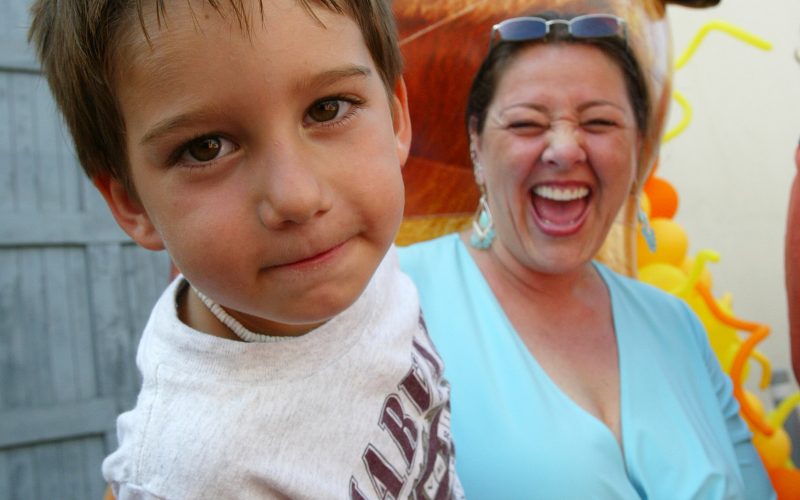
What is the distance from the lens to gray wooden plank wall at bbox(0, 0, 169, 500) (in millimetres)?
3270

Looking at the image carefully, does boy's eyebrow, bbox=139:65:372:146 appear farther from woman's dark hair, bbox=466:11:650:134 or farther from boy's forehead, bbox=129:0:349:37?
woman's dark hair, bbox=466:11:650:134

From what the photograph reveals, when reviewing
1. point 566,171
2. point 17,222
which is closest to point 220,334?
point 566,171

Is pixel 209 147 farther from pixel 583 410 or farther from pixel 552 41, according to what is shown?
pixel 552 41

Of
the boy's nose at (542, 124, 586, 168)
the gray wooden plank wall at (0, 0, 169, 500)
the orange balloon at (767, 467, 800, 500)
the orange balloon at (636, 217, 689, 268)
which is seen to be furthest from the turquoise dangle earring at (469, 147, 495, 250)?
the gray wooden plank wall at (0, 0, 169, 500)

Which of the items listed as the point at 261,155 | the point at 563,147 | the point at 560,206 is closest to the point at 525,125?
the point at 563,147

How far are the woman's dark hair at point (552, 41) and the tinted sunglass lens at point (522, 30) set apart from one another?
13 mm

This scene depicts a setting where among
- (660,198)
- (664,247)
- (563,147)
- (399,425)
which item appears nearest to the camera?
(399,425)

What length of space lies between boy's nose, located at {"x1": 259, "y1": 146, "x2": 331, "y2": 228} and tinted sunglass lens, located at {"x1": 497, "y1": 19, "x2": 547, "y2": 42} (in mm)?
1141

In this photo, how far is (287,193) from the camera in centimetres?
75

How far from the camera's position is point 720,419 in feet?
5.91

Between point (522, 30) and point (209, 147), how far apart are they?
1.18 m

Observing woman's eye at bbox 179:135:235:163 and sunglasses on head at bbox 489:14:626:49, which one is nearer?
woman's eye at bbox 179:135:235:163

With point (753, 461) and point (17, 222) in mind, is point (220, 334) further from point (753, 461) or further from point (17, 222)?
point (17, 222)

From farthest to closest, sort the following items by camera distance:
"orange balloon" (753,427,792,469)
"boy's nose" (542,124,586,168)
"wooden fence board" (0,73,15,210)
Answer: "wooden fence board" (0,73,15,210)
"orange balloon" (753,427,792,469)
"boy's nose" (542,124,586,168)
